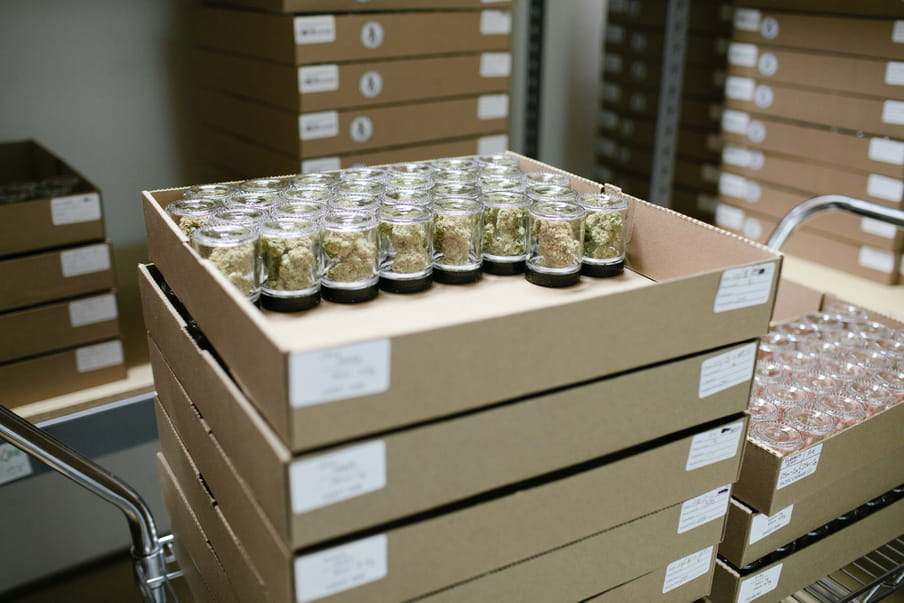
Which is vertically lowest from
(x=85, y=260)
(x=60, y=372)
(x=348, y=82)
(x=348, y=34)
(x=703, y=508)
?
(x=60, y=372)

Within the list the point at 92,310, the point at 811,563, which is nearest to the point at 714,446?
the point at 811,563

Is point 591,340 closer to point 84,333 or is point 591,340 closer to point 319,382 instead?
point 319,382

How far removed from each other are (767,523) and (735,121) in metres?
1.56

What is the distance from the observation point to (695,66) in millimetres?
2529

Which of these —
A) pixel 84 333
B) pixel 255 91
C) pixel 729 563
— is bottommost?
pixel 729 563

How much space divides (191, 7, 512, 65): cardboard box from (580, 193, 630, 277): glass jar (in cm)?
102

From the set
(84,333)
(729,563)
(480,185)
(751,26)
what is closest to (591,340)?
(480,185)

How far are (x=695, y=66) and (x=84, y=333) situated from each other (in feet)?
6.56

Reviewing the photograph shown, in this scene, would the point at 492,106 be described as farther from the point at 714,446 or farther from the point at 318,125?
the point at 714,446

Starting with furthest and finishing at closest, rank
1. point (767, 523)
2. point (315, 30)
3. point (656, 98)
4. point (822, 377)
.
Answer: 1. point (656, 98)
2. point (315, 30)
3. point (822, 377)
4. point (767, 523)

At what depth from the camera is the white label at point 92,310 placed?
160 centimetres

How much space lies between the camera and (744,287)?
0.85 meters

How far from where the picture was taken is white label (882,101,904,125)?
1.96 metres

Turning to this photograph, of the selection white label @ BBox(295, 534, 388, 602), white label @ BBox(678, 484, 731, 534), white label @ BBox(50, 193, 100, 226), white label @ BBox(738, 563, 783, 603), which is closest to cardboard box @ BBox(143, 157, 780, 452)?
white label @ BBox(295, 534, 388, 602)
